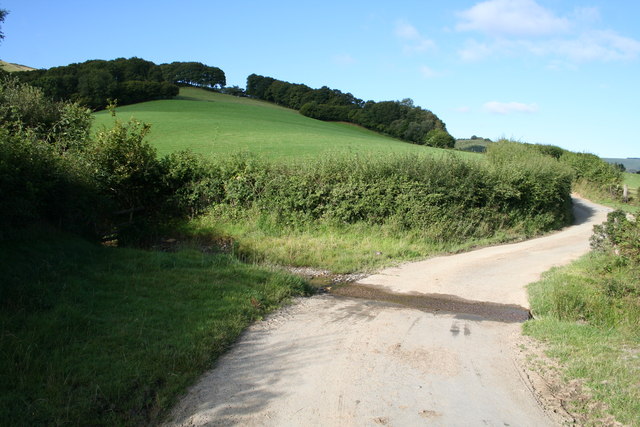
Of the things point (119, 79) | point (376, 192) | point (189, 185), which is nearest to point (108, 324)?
point (376, 192)

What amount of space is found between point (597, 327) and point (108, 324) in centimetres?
702

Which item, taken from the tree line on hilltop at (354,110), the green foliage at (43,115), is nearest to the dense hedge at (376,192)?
the green foliage at (43,115)

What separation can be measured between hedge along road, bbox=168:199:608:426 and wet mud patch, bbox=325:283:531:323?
2 cm

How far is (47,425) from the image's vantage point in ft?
12.8

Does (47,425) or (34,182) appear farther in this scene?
(34,182)

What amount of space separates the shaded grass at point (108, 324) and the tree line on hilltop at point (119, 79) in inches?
1406

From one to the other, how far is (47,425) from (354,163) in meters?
14.0

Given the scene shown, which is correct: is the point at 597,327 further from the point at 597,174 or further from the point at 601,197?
the point at 597,174

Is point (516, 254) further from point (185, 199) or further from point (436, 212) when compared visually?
point (185, 199)

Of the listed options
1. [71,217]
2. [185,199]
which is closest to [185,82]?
[185,199]

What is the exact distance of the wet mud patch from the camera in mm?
8102

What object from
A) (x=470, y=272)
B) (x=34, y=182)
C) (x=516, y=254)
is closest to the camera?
(x=34, y=182)

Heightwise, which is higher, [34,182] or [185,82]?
[185,82]

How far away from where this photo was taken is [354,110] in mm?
81750
